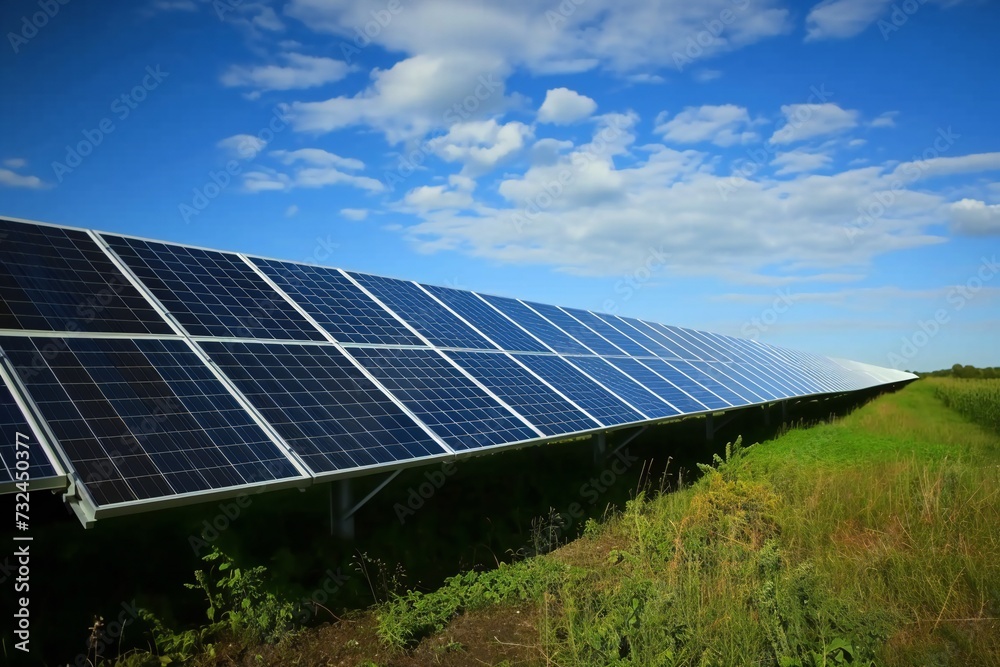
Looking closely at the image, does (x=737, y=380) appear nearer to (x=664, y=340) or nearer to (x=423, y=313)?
(x=664, y=340)

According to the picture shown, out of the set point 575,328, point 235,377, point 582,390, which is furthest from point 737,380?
point 235,377

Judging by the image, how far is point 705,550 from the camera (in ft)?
31.9

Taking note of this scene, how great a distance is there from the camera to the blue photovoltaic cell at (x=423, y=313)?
14.5m

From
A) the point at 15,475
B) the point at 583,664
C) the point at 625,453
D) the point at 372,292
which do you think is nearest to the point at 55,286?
the point at 15,475

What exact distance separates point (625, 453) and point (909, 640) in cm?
1254

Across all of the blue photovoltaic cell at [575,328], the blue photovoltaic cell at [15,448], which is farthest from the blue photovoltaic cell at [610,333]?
the blue photovoltaic cell at [15,448]

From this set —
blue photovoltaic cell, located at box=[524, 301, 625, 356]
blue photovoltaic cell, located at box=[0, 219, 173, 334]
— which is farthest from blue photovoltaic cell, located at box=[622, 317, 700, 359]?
blue photovoltaic cell, located at box=[0, 219, 173, 334]

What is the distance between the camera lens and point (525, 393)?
13258 millimetres

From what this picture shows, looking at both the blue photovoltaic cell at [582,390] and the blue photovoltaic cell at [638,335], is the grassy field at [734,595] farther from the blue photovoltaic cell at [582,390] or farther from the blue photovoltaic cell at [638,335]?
the blue photovoltaic cell at [638,335]

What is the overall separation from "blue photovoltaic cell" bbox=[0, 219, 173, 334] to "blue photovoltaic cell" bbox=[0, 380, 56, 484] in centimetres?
164

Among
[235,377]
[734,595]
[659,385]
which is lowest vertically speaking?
[734,595]

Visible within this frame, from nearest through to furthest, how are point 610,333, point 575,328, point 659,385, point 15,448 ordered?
point 15,448, point 659,385, point 575,328, point 610,333

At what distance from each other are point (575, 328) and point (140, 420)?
54.0 feet

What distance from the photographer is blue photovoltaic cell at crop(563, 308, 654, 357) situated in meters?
22.9
